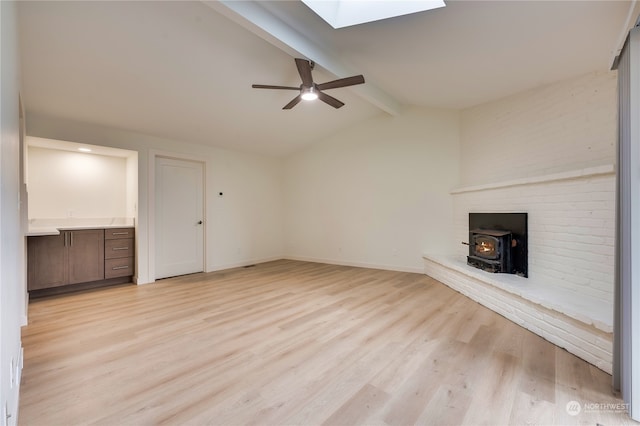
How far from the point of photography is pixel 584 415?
58.4 inches

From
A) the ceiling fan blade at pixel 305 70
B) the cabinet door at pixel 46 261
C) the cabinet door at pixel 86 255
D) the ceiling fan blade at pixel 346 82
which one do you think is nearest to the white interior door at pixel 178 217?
the cabinet door at pixel 86 255

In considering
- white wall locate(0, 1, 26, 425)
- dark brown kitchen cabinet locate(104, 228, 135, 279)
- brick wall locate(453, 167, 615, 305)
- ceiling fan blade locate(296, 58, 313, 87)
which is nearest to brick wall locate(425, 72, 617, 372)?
brick wall locate(453, 167, 615, 305)

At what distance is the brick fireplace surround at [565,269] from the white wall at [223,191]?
419 centimetres

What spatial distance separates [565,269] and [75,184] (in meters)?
6.67

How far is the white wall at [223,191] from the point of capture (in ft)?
12.5

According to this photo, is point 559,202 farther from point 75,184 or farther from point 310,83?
point 75,184

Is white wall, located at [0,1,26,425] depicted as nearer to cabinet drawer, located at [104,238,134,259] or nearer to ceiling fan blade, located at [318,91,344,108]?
ceiling fan blade, located at [318,91,344,108]

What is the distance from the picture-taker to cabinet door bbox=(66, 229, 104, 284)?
3.71 metres

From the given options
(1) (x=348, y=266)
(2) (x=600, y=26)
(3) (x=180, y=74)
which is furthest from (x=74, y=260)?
(2) (x=600, y=26)

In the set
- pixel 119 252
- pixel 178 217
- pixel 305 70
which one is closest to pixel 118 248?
pixel 119 252

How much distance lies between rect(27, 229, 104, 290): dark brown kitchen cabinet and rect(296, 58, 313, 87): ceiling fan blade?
3.69 meters

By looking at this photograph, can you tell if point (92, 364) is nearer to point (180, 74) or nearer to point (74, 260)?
point (74, 260)

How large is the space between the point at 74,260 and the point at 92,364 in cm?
250

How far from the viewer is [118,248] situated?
4.11m
